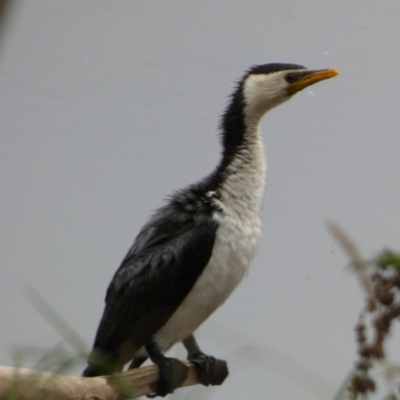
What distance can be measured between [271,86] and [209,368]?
24.7 inches

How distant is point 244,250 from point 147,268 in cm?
19

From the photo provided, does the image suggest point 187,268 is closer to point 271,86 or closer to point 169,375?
point 169,375

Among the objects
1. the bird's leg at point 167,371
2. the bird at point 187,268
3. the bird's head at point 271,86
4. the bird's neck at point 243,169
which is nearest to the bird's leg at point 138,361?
the bird at point 187,268

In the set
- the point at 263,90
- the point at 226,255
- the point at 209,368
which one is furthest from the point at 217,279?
the point at 263,90

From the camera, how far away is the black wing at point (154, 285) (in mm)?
1523

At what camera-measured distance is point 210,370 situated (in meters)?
1.58

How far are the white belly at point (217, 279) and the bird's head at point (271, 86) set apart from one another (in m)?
0.31

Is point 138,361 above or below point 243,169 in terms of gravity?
below

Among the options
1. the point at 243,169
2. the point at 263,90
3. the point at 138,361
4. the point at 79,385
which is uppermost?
the point at 263,90

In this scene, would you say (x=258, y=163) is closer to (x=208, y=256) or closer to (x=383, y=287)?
(x=208, y=256)

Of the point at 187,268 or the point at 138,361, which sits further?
the point at 138,361

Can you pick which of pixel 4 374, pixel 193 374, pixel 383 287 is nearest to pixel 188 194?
pixel 193 374

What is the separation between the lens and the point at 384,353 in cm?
41

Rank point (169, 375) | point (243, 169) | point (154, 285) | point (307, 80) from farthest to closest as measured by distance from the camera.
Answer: point (307, 80) < point (243, 169) < point (154, 285) < point (169, 375)
